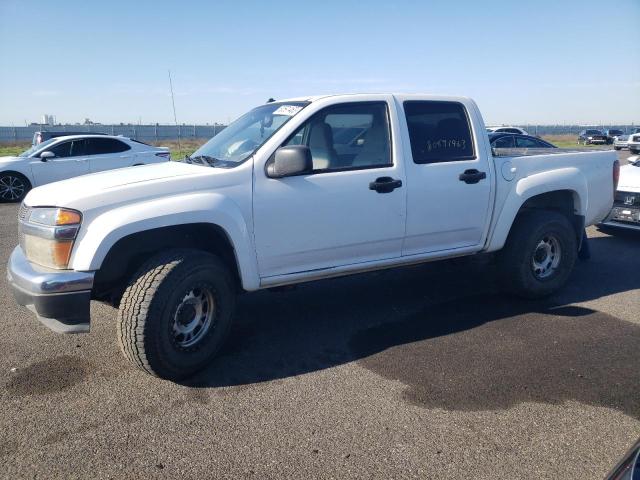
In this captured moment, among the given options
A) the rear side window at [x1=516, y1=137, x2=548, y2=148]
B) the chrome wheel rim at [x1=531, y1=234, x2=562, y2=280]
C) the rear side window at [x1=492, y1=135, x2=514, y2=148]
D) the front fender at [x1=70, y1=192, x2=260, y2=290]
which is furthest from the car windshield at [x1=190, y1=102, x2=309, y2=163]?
the rear side window at [x1=516, y1=137, x2=548, y2=148]

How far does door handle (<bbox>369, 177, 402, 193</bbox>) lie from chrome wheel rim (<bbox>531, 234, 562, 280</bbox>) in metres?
1.95

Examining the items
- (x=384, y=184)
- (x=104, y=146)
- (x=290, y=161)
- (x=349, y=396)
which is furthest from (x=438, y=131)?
(x=104, y=146)

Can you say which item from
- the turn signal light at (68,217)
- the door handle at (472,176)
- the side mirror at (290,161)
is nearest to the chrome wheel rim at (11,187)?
the turn signal light at (68,217)

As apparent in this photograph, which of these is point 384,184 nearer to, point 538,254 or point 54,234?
point 538,254

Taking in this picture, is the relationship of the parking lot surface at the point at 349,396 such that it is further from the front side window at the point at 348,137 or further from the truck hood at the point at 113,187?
the front side window at the point at 348,137

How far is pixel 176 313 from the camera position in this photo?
3656 mm

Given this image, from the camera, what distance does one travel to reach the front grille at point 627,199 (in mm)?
7596

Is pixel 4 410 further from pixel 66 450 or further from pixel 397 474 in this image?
pixel 397 474

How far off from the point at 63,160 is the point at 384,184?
10.9m

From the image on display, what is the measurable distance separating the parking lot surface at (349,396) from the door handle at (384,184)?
124cm

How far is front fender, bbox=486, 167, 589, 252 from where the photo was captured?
5.04 metres

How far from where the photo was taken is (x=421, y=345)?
14.0 ft

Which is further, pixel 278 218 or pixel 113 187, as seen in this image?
pixel 278 218

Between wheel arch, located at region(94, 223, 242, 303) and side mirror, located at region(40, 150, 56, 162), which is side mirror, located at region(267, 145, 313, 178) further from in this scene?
side mirror, located at region(40, 150, 56, 162)
